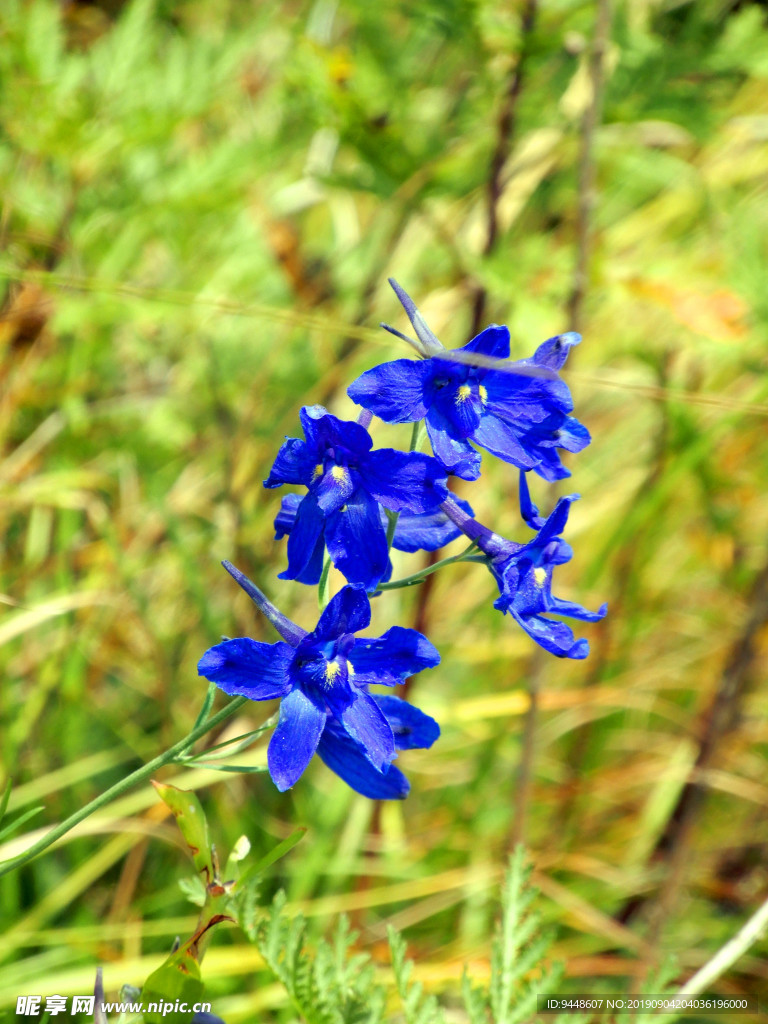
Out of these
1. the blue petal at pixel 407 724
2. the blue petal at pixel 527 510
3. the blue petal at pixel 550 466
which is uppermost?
the blue petal at pixel 550 466

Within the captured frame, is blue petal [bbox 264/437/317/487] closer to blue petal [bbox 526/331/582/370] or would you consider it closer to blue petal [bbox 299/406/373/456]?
blue petal [bbox 299/406/373/456]

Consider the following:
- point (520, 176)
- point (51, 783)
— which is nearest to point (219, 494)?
point (51, 783)

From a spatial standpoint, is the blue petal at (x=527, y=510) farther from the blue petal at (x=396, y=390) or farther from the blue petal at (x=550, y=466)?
the blue petal at (x=396, y=390)

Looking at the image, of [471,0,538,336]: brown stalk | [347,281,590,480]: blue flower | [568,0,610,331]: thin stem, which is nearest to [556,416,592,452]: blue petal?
[347,281,590,480]: blue flower

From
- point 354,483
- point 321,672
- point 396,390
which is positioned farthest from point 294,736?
point 396,390

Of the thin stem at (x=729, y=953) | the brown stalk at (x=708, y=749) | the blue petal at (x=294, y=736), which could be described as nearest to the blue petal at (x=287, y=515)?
the blue petal at (x=294, y=736)
